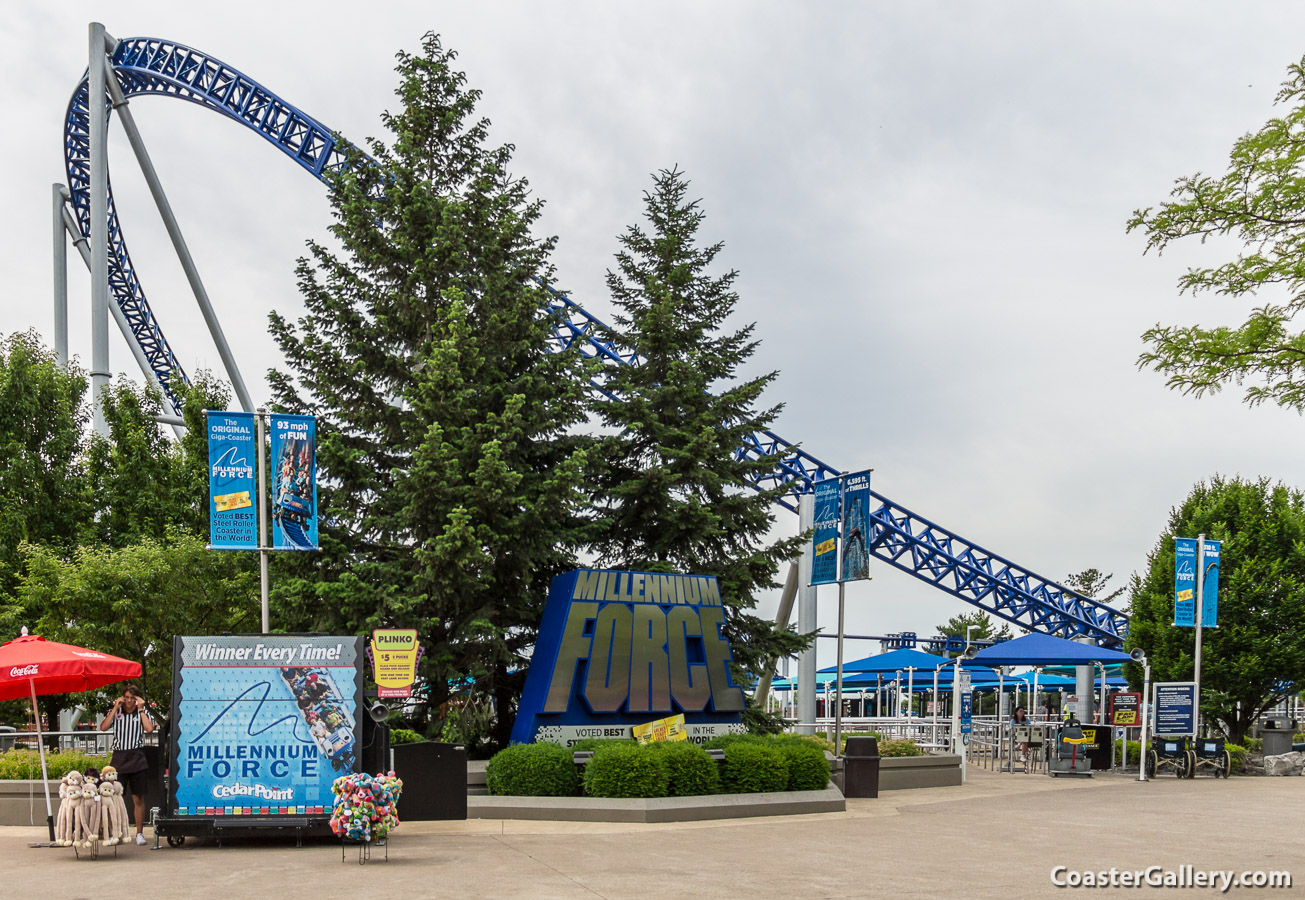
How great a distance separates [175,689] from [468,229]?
1029 centimetres

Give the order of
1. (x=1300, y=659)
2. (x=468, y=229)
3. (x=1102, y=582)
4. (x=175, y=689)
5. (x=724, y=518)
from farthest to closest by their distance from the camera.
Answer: (x=1102, y=582)
(x=1300, y=659)
(x=724, y=518)
(x=468, y=229)
(x=175, y=689)

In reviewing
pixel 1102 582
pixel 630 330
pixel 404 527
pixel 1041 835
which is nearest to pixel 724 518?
pixel 630 330

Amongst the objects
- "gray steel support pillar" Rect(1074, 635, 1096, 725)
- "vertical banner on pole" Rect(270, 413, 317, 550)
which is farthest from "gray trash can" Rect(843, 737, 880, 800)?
"gray steel support pillar" Rect(1074, 635, 1096, 725)

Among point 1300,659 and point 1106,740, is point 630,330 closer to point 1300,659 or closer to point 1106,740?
point 1106,740

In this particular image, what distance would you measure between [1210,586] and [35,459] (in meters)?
28.1

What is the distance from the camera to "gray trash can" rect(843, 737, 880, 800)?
64.3ft

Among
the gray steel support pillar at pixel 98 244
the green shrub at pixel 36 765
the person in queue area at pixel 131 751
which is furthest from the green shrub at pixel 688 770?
the gray steel support pillar at pixel 98 244

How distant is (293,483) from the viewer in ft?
55.2

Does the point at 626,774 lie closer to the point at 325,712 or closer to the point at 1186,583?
the point at 325,712

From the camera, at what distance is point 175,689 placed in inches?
528

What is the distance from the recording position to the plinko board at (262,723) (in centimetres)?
1314

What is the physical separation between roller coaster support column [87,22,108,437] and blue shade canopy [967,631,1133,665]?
24.7 meters

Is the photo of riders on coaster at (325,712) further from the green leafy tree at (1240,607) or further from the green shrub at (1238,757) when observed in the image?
the green leafy tree at (1240,607)

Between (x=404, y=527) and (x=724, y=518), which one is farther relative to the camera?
(x=724, y=518)
